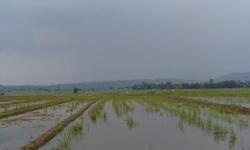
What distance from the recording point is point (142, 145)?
9.03m

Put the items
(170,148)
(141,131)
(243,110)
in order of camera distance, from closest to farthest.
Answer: (170,148), (141,131), (243,110)

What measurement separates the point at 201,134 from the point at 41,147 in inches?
196

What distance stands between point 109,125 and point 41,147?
4.73 m

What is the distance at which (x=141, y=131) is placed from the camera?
457 inches

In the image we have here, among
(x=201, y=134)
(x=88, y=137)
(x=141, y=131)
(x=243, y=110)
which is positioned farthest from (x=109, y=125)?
(x=243, y=110)

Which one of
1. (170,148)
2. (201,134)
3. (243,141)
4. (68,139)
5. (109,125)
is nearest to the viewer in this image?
(170,148)

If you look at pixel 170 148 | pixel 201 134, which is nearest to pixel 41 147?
pixel 170 148

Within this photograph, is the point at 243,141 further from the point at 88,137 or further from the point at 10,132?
the point at 10,132

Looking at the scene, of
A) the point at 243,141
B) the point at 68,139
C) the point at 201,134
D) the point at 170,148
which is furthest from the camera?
the point at 201,134

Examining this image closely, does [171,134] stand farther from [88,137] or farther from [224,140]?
[88,137]

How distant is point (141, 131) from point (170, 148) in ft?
10.1

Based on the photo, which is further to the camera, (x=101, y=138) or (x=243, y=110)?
(x=243, y=110)

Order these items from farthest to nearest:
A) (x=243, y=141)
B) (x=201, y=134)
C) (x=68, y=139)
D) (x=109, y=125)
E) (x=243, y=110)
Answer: (x=243, y=110) → (x=109, y=125) → (x=201, y=134) → (x=68, y=139) → (x=243, y=141)

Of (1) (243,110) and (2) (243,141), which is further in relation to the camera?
(1) (243,110)
